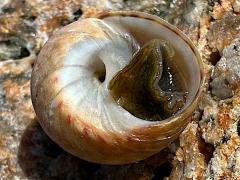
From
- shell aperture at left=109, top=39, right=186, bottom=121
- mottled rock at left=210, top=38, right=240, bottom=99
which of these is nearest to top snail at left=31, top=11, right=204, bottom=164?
shell aperture at left=109, top=39, right=186, bottom=121

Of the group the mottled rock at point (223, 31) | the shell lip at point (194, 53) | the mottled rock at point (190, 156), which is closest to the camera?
the shell lip at point (194, 53)

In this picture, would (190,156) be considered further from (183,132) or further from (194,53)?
(194,53)

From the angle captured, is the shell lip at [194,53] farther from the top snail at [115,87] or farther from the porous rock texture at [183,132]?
the porous rock texture at [183,132]

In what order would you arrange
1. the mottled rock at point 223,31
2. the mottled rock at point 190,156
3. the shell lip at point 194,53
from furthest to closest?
the mottled rock at point 223,31 → the mottled rock at point 190,156 → the shell lip at point 194,53

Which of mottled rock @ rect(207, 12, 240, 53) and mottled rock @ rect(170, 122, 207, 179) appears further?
mottled rock @ rect(207, 12, 240, 53)

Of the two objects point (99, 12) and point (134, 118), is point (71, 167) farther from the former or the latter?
point (99, 12)

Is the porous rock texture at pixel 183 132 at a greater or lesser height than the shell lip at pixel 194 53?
lesser

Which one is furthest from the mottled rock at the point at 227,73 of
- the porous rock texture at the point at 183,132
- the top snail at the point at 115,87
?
the top snail at the point at 115,87

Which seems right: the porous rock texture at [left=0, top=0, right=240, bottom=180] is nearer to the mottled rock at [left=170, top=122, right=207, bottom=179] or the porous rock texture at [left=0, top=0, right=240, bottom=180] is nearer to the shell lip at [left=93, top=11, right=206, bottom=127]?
the mottled rock at [left=170, top=122, right=207, bottom=179]
